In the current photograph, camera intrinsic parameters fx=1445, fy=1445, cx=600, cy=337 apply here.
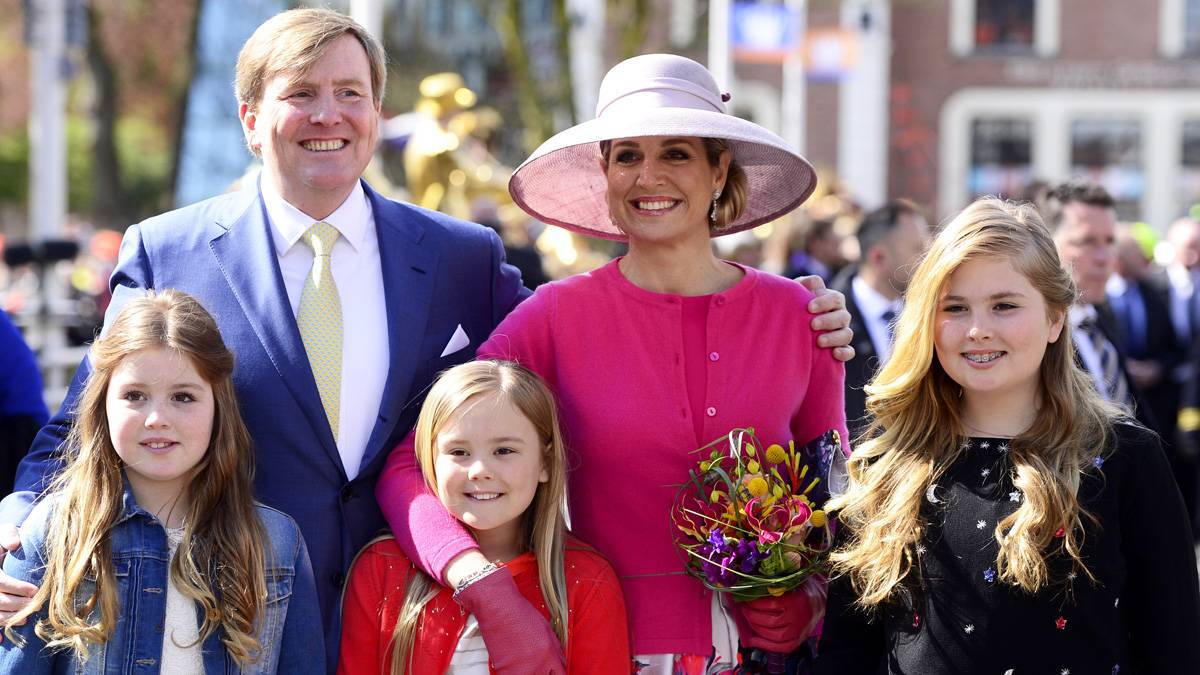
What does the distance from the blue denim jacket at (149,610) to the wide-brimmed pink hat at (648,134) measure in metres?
1.13

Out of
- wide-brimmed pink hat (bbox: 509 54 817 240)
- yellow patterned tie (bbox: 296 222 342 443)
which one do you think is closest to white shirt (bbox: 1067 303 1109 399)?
wide-brimmed pink hat (bbox: 509 54 817 240)

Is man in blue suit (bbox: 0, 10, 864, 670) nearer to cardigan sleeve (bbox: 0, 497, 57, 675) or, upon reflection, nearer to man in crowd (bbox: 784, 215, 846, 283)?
cardigan sleeve (bbox: 0, 497, 57, 675)

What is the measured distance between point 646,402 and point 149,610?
3.82 ft

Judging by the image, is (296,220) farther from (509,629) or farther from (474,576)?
(509,629)

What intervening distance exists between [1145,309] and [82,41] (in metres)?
8.98

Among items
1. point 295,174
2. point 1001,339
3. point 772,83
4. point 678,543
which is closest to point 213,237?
point 295,174

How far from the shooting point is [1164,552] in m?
2.92

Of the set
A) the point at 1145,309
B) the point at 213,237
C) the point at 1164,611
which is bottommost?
the point at 1145,309

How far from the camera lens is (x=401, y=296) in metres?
3.47

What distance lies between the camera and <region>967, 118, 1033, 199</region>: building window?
3244cm

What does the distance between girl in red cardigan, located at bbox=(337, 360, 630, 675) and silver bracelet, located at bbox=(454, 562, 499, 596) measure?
11cm

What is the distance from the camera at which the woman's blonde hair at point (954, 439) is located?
Answer: 2943 millimetres

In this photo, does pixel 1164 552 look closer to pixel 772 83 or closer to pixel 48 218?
pixel 48 218

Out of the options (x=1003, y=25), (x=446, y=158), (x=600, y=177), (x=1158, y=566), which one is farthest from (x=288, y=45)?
(x=1003, y=25)
